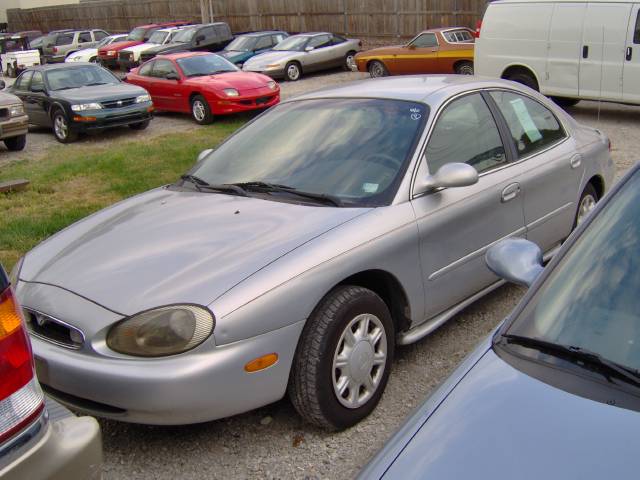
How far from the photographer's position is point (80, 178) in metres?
9.59

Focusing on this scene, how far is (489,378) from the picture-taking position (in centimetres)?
216

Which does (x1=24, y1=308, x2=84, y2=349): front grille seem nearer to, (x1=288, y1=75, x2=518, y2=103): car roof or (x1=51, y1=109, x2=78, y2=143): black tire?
(x1=288, y1=75, x2=518, y2=103): car roof

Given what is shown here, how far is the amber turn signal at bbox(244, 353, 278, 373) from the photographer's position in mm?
3109

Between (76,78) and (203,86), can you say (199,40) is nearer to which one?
(76,78)

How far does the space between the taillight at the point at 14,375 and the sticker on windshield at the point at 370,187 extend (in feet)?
6.93

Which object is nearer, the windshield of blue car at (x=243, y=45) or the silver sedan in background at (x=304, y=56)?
the silver sedan in background at (x=304, y=56)

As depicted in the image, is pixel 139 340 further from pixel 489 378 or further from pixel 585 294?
pixel 585 294

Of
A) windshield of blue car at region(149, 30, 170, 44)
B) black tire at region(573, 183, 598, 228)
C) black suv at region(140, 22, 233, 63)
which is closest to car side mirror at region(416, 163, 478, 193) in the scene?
black tire at region(573, 183, 598, 228)

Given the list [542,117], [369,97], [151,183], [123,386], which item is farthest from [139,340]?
[151,183]

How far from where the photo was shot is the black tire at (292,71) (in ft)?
69.2

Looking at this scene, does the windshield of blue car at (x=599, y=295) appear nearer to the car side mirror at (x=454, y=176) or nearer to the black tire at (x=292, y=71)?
the car side mirror at (x=454, y=176)

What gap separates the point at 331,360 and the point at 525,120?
97.1 inches

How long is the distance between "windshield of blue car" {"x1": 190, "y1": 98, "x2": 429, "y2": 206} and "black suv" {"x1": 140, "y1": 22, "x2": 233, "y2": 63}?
21188 millimetres

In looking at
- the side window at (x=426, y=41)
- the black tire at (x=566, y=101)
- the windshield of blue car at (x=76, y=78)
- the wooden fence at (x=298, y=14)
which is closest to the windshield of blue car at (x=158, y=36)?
the wooden fence at (x=298, y=14)
